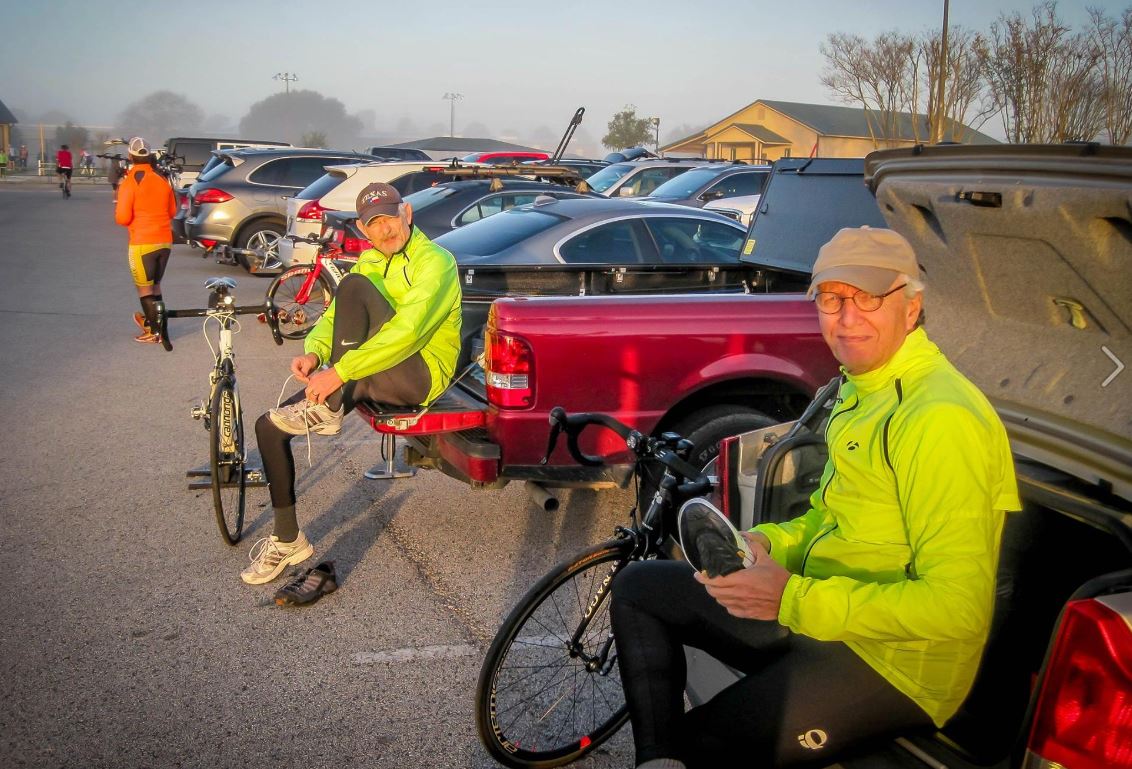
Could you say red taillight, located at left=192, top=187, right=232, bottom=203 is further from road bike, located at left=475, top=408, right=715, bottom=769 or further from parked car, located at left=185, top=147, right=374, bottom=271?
road bike, located at left=475, top=408, right=715, bottom=769

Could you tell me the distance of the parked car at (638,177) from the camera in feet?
67.3

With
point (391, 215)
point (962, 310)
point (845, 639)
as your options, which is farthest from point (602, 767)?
point (391, 215)

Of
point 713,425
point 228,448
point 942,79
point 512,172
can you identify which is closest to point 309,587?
point 228,448

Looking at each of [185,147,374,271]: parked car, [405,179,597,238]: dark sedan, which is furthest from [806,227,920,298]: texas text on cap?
[185,147,374,271]: parked car

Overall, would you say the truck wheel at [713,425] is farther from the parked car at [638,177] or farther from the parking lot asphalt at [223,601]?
the parked car at [638,177]

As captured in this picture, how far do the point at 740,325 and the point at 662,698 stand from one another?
2923 mm

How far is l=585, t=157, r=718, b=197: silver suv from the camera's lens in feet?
67.3

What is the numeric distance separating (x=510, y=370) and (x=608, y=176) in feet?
59.9

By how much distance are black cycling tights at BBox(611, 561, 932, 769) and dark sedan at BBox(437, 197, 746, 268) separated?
5069mm

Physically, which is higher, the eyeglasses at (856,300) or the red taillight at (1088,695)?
the eyeglasses at (856,300)

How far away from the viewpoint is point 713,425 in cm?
529

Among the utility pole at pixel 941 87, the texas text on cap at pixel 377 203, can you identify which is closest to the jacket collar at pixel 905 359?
the texas text on cap at pixel 377 203

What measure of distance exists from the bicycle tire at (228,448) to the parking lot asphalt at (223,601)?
14 cm

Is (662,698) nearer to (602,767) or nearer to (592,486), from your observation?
(602,767)
